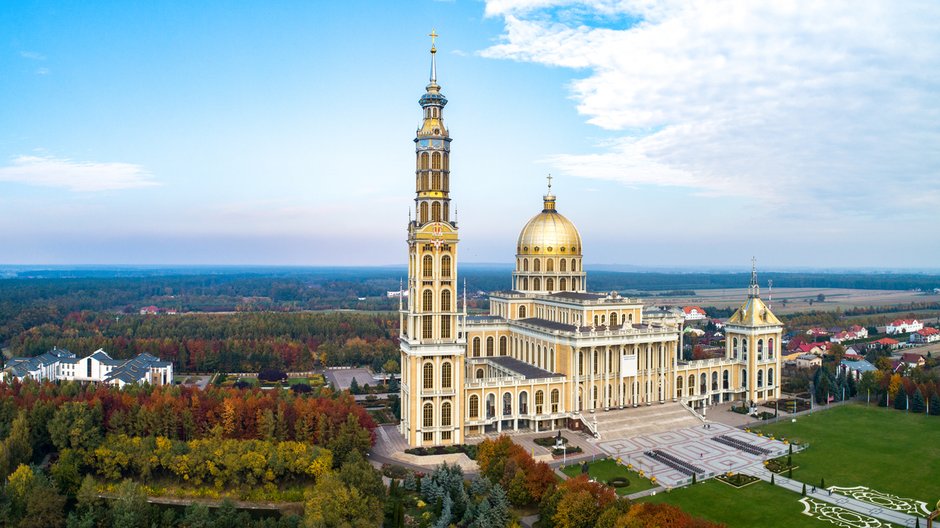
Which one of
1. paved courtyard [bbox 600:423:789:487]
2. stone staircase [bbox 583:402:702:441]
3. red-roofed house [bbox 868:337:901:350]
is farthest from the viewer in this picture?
red-roofed house [bbox 868:337:901:350]

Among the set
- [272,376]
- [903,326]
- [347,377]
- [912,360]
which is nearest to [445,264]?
[347,377]

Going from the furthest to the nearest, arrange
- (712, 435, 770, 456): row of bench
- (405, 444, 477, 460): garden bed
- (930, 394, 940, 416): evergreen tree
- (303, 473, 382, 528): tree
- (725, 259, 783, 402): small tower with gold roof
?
(725, 259, 783, 402): small tower with gold roof, (930, 394, 940, 416): evergreen tree, (712, 435, 770, 456): row of bench, (405, 444, 477, 460): garden bed, (303, 473, 382, 528): tree

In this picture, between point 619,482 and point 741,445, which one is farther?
point 741,445

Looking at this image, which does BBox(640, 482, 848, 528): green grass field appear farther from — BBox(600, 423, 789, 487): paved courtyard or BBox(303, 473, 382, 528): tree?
BBox(303, 473, 382, 528): tree

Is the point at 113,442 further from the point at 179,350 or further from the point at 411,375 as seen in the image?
the point at 179,350

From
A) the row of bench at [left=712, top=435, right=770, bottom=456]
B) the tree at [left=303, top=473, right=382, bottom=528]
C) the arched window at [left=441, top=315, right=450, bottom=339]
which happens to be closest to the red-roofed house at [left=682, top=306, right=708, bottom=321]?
the row of bench at [left=712, top=435, right=770, bottom=456]

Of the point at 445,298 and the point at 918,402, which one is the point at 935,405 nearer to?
the point at 918,402

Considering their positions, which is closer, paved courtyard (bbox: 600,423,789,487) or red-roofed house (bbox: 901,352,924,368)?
paved courtyard (bbox: 600,423,789,487)
